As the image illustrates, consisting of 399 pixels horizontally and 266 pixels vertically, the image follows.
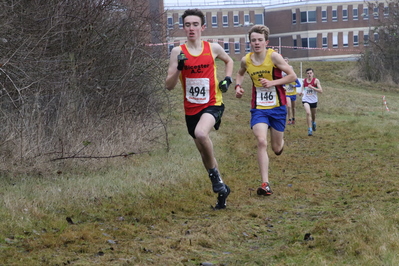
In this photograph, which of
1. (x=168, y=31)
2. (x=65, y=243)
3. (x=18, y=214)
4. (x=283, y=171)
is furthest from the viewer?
(x=168, y=31)

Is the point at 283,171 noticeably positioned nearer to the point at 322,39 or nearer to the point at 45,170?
the point at 45,170

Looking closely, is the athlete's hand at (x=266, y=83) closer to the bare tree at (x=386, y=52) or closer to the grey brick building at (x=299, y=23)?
the bare tree at (x=386, y=52)

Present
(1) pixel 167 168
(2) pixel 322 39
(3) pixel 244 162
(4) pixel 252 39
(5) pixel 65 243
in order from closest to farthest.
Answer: (5) pixel 65 243
(4) pixel 252 39
(1) pixel 167 168
(3) pixel 244 162
(2) pixel 322 39

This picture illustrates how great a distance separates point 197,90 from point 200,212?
4.80 ft

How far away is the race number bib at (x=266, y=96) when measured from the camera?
Result: 9.23 m

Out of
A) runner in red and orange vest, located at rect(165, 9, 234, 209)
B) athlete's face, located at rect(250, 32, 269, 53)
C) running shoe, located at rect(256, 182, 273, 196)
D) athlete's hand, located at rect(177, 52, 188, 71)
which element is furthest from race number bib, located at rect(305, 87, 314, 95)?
athlete's hand, located at rect(177, 52, 188, 71)

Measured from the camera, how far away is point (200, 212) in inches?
297

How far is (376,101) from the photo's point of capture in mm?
34375

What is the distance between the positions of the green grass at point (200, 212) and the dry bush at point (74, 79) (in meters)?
0.56

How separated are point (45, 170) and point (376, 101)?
91.0 feet

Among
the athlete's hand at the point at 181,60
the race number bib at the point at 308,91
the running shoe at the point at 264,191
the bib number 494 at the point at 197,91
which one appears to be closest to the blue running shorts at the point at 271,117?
the running shoe at the point at 264,191

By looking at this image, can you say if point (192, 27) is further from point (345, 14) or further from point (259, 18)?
point (259, 18)

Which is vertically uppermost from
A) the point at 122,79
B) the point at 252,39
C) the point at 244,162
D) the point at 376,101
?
the point at 252,39

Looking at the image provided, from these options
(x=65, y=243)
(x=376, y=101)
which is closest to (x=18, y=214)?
(x=65, y=243)
